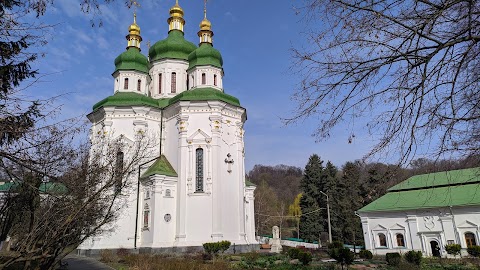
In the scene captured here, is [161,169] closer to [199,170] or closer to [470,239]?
[199,170]

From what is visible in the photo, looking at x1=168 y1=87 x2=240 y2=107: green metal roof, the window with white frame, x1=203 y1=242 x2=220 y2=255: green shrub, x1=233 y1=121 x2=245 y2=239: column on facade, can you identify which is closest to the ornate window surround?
x1=233 y1=121 x2=245 y2=239: column on facade

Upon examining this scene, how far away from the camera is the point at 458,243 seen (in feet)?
80.8

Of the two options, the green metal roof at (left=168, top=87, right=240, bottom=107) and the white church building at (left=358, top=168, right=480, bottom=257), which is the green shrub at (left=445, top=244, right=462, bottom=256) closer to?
the white church building at (left=358, top=168, right=480, bottom=257)

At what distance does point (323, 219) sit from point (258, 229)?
48.9 feet

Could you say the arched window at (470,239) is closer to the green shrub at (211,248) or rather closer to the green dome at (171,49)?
the green shrub at (211,248)

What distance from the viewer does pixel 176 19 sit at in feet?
110

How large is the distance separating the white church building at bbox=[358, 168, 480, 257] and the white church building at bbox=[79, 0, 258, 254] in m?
10.0

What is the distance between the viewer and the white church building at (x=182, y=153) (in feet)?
76.8

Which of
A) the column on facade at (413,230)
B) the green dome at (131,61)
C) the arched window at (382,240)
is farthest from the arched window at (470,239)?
the green dome at (131,61)

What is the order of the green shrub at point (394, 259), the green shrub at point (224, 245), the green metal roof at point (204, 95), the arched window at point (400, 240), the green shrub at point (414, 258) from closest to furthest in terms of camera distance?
the green shrub at point (394, 259) < the green shrub at point (414, 258) < the green shrub at point (224, 245) < the green metal roof at point (204, 95) < the arched window at point (400, 240)

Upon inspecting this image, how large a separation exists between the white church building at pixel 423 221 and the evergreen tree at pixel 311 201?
12658 mm

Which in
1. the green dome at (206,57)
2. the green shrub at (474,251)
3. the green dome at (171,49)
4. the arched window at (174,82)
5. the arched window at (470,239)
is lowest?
the green shrub at (474,251)

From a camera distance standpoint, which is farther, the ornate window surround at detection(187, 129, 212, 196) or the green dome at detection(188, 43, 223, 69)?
the green dome at detection(188, 43, 223, 69)

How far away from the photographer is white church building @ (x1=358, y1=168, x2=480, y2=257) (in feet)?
80.4
